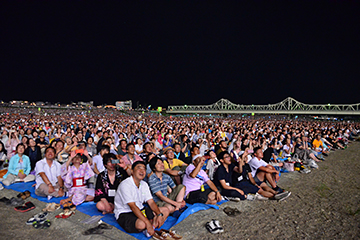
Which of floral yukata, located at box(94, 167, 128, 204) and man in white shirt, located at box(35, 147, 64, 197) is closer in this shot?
floral yukata, located at box(94, 167, 128, 204)

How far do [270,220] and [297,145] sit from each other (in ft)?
20.3

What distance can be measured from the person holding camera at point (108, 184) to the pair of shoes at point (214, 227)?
1.90 metres

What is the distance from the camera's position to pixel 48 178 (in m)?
4.82

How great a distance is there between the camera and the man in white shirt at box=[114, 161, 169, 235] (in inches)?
129

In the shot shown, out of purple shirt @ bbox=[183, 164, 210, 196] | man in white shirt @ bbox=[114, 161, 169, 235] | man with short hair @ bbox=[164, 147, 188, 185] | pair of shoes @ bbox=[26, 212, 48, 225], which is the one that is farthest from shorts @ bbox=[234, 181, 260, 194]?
pair of shoes @ bbox=[26, 212, 48, 225]

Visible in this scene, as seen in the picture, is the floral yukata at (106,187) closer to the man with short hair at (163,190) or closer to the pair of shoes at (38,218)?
the man with short hair at (163,190)

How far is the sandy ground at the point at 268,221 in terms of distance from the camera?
138 inches

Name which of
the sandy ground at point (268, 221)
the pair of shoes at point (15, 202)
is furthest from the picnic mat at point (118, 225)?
the pair of shoes at point (15, 202)

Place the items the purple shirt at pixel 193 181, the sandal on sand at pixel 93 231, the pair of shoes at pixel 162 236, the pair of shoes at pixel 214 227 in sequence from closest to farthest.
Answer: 1. the pair of shoes at pixel 162 236
2. the sandal on sand at pixel 93 231
3. the pair of shoes at pixel 214 227
4. the purple shirt at pixel 193 181

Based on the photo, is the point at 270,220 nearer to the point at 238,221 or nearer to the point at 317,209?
the point at 238,221

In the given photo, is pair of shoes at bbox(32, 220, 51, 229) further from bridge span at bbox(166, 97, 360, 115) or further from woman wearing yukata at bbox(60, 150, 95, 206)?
bridge span at bbox(166, 97, 360, 115)

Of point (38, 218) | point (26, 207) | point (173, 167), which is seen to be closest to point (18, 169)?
point (26, 207)

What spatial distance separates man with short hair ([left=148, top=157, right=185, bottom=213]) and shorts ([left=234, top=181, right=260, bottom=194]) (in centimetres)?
172

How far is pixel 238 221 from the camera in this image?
4.01 meters
